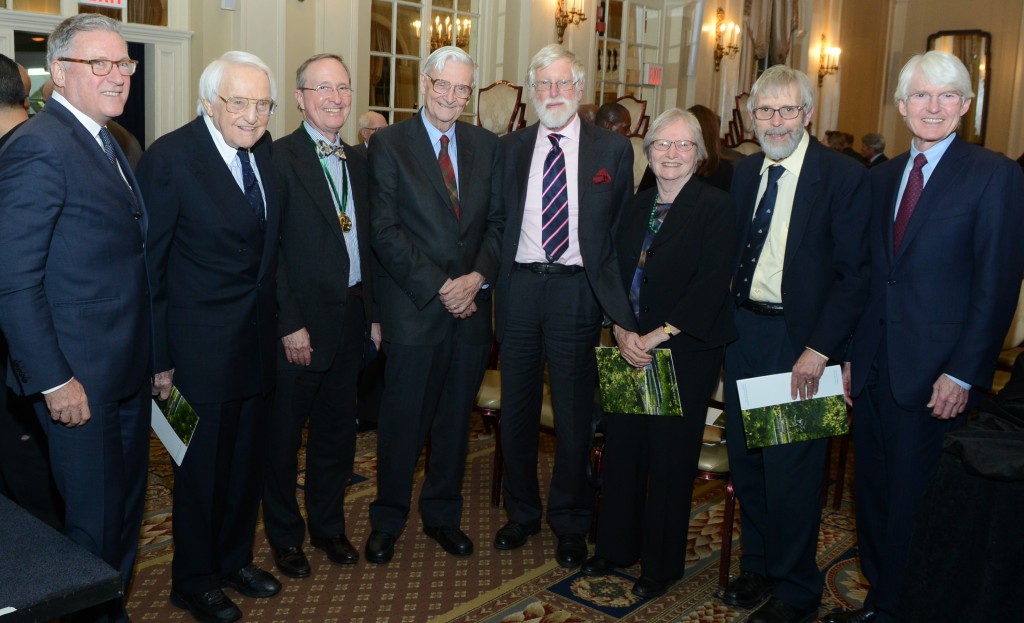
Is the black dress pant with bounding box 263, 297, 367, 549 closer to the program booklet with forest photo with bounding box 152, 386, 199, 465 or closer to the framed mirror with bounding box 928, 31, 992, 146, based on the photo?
the program booklet with forest photo with bounding box 152, 386, 199, 465

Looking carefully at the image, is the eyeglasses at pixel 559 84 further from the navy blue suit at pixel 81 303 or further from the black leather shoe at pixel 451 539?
the black leather shoe at pixel 451 539

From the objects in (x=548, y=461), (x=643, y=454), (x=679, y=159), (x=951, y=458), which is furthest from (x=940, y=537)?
(x=548, y=461)

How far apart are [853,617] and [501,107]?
6.10 meters

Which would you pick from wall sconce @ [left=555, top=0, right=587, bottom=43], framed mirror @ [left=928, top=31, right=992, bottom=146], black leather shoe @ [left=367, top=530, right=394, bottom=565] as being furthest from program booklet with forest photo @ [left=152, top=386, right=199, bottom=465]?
framed mirror @ [left=928, top=31, right=992, bottom=146]

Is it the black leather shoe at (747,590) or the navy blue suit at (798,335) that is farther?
the black leather shoe at (747,590)

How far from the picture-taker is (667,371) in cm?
306

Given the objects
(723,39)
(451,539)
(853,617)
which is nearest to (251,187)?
(451,539)

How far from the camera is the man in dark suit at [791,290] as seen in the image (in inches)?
113

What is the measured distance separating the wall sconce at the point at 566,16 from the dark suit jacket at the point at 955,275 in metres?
7.43

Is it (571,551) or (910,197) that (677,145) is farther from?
(571,551)

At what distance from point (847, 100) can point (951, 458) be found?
14.8m

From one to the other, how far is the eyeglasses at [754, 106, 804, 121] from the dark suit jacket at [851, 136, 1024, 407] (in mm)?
442

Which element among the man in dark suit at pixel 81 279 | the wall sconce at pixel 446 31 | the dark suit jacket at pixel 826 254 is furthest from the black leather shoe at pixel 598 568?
the wall sconce at pixel 446 31

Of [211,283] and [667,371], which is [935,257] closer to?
[667,371]
